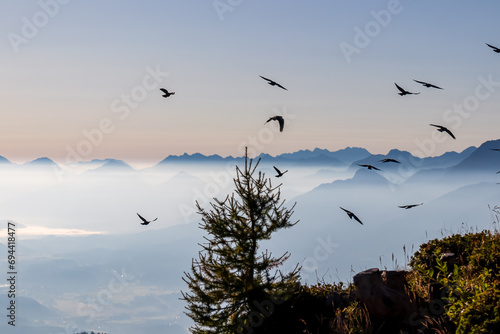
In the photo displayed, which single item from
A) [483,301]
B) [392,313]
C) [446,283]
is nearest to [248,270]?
[392,313]

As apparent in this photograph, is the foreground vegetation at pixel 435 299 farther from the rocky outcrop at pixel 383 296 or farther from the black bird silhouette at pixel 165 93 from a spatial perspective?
the black bird silhouette at pixel 165 93

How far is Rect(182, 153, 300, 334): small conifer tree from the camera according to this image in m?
12.5

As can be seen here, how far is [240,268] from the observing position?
12578mm

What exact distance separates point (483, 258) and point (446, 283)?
4.03 ft

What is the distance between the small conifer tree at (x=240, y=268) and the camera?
12.5 metres

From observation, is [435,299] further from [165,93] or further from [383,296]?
[165,93]

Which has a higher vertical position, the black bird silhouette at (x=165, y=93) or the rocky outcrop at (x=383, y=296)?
the black bird silhouette at (x=165, y=93)

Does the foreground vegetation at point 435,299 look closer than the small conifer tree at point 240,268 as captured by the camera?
Yes

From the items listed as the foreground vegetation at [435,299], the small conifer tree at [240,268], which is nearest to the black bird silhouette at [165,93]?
the small conifer tree at [240,268]

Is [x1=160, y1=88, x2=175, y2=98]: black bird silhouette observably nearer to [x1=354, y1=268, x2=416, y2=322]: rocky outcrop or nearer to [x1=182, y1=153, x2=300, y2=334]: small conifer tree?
[x1=182, y1=153, x2=300, y2=334]: small conifer tree

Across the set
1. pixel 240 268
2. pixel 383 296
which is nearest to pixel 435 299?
pixel 383 296

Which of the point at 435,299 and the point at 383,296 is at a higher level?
the point at 383,296

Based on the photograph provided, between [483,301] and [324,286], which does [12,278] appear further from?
[483,301]

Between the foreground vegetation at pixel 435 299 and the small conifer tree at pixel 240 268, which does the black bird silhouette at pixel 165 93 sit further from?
the foreground vegetation at pixel 435 299
